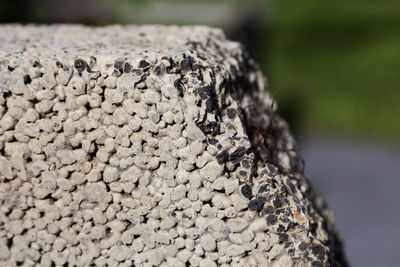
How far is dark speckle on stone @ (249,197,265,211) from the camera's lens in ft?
9.21

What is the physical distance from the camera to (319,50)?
47.6ft

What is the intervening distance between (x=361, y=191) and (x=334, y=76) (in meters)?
4.05

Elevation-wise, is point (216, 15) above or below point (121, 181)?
above

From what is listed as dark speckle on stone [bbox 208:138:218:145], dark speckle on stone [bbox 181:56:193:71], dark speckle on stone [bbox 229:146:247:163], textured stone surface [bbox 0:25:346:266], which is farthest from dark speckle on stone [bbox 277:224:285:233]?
dark speckle on stone [bbox 181:56:193:71]

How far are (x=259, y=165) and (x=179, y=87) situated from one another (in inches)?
20.5

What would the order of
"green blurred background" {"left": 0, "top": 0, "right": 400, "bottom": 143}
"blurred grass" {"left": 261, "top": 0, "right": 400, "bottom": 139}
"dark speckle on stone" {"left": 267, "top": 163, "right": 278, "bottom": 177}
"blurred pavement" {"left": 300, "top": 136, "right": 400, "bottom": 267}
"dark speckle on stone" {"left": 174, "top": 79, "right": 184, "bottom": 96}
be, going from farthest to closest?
"blurred grass" {"left": 261, "top": 0, "right": 400, "bottom": 139}
"green blurred background" {"left": 0, "top": 0, "right": 400, "bottom": 143}
"blurred pavement" {"left": 300, "top": 136, "right": 400, "bottom": 267}
"dark speckle on stone" {"left": 267, "top": 163, "right": 278, "bottom": 177}
"dark speckle on stone" {"left": 174, "top": 79, "right": 184, "bottom": 96}

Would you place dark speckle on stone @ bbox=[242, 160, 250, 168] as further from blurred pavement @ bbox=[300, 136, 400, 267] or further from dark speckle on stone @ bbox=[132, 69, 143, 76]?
blurred pavement @ bbox=[300, 136, 400, 267]

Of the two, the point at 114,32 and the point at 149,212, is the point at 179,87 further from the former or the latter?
the point at 114,32

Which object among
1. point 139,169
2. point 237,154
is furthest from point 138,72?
point 237,154

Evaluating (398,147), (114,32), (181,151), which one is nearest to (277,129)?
(181,151)

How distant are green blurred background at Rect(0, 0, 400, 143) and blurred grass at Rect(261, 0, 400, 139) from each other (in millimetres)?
19

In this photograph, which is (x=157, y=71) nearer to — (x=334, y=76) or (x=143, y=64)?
(x=143, y=64)

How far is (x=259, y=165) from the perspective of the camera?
289cm

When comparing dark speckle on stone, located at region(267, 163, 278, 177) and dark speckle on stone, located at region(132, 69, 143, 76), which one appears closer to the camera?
dark speckle on stone, located at region(132, 69, 143, 76)
